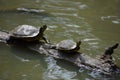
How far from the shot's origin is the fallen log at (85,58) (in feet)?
21.6

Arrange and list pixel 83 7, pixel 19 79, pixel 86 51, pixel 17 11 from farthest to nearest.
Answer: pixel 83 7, pixel 17 11, pixel 86 51, pixel 19 79

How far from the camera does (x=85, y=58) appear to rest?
693 centimetres

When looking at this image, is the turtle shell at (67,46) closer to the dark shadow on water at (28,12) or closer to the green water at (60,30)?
the green water at (60,30)

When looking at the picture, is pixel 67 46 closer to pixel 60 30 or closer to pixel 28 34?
pixel 28 34

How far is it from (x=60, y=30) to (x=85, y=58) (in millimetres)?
2484

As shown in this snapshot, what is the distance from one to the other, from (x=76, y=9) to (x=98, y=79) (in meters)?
5.55

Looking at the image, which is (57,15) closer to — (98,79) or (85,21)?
(85,21)

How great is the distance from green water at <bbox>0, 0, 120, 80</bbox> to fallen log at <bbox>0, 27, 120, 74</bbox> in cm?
13

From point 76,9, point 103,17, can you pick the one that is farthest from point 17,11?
point 103,17

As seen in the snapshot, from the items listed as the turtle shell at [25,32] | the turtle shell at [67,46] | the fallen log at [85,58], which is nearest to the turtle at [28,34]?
the turtle shell at [25,32]

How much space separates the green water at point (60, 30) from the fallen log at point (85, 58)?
13 centimetres

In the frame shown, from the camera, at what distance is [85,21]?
403 inches

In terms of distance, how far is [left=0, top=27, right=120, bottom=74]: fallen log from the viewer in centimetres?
660

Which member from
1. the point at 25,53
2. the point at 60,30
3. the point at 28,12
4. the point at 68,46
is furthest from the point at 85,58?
the point at 28,12
